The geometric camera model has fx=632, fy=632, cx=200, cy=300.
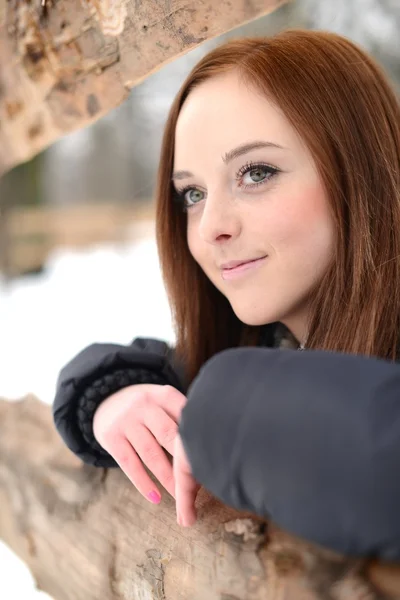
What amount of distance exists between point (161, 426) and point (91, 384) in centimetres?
21

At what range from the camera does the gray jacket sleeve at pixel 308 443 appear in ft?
1.49

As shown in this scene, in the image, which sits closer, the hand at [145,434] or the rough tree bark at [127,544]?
the rough tree bark at [127,544]

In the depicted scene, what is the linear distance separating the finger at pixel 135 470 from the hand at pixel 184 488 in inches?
3.2

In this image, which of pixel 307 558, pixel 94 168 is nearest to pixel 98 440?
pixel 307 558

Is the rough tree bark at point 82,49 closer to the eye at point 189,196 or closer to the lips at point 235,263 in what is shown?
the eye at point 189,196

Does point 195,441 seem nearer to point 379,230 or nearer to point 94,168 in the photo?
point 379,230

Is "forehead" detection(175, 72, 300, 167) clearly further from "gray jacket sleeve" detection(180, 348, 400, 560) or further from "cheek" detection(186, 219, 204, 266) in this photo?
"gray jacket sleeve" detection(180, 348, 400, 560)

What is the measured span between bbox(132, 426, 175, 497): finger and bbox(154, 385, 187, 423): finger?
36mm

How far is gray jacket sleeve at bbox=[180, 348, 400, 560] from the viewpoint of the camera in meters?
0.45

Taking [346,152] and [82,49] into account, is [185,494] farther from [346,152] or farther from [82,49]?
[82,49]

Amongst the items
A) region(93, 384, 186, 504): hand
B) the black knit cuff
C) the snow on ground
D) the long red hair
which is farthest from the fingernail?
the snow on ground

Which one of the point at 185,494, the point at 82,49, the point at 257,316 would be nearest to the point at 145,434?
the point at 185,494

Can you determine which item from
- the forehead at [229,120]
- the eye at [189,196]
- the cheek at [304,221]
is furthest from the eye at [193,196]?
the cheek at [304,221]

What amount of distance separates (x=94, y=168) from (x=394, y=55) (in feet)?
10.4
